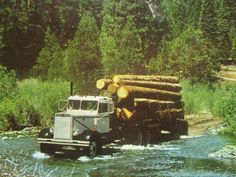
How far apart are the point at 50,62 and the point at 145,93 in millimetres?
37557

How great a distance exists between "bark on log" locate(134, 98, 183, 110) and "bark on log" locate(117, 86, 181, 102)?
0.44 metres

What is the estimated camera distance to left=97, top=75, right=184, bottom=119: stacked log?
29781 millimetres

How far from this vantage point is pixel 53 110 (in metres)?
36.3

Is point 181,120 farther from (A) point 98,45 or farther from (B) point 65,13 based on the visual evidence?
(B) point 65,13

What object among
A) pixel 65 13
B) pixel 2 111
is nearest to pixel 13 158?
pixel 2 111

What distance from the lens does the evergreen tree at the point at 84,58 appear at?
69.2 meters

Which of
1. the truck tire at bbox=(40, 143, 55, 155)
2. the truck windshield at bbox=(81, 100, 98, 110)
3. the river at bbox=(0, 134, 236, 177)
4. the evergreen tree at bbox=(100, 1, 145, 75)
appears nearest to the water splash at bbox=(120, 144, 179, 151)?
the river at bbox=(0, 134, 236, 177)

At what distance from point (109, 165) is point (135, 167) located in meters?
1.21

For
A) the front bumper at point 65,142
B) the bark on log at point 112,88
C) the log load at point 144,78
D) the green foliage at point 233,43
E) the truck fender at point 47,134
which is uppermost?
the green foliage at point 233,43

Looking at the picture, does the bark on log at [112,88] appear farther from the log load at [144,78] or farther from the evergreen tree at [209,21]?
the evergreen tree at [209,21]

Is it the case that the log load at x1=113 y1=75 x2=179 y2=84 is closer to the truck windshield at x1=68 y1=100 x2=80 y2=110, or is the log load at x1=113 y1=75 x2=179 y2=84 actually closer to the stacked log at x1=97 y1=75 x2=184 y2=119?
the stacked log at x1=97 y1=75 x2=184 y2=119

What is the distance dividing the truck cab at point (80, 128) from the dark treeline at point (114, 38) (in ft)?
125

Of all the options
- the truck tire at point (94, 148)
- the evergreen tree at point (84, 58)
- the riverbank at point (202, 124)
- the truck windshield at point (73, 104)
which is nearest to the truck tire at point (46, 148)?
the truck tire at point (94, 148)

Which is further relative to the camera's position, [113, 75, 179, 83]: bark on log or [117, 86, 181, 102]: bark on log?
[113, 75, 179, 83]: bark on log
